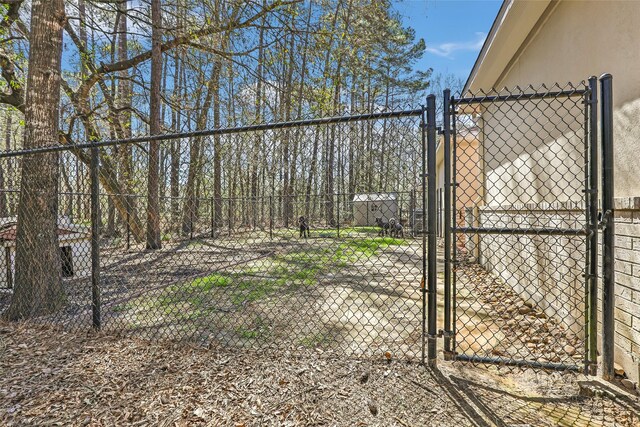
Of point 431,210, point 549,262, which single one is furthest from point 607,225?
point 549,262

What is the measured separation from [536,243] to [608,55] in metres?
1.86

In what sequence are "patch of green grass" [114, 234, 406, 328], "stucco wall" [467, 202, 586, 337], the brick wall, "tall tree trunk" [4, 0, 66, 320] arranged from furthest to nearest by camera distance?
1. "patch of green grass" [114, 234, 406, 328]
2. "tall tree trunk" [4, 0, 66, 320]
3. "stucco wall" [467, 202, 586, 337]
4. the brick wall

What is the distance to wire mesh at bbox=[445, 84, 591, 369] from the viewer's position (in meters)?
2.08

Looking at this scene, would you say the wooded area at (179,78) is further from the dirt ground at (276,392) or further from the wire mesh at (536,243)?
the dirt ground at (276,392)

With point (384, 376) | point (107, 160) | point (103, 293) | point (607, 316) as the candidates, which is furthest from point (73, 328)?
point (107, 160)

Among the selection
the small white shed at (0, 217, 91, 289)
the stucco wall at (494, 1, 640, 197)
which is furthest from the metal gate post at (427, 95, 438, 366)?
the small white shed at (0, 217, 91, 289)

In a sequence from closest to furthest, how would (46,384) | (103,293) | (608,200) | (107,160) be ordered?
(608,200) < (46,384) < (103,293) < (107,160)

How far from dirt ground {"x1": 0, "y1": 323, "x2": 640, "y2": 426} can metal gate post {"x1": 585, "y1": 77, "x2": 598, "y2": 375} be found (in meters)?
0.20

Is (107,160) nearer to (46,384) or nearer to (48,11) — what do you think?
(48,11)

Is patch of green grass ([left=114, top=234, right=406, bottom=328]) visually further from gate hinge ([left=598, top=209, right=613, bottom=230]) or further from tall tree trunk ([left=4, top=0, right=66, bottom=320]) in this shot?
gate hinge ([left=598, top=209, right=613, bottom=230])

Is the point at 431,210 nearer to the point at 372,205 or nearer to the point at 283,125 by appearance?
the point at 283,125

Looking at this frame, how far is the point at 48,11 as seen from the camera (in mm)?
3250

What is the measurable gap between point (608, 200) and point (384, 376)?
62.9 inches

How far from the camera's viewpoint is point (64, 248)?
501cm
